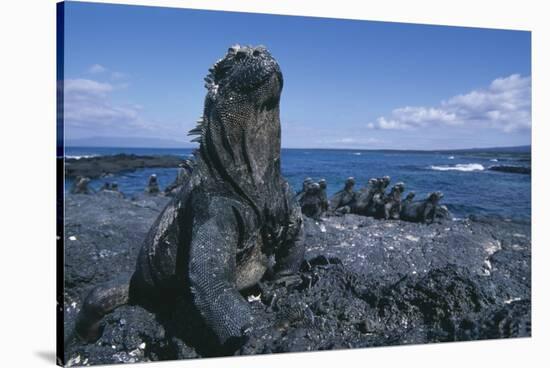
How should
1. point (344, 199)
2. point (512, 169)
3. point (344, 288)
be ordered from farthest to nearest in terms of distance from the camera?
point (344, 199), point (512, 169), point (344, 288)

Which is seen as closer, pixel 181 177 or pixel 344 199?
pixel 181 177

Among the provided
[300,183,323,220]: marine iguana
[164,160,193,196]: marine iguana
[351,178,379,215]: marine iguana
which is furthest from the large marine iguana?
[351,178,379,215]: marine iguana

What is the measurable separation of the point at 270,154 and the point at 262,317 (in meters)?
1.19

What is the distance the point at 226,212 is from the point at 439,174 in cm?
265

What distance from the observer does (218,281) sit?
15.2 ft

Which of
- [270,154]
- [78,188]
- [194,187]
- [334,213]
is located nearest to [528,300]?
[334,213]

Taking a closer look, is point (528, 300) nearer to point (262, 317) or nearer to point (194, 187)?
point (262, 317)

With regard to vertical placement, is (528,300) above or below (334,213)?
below

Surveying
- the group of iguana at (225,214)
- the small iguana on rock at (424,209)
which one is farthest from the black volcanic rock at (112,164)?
the small iguana on rock at (424,209)

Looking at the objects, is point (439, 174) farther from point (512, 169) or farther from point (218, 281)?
point (218, 281)

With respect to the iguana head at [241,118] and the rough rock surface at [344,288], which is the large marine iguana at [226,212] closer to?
the iguana head at [241,118]

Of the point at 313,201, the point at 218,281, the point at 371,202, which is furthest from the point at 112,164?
the point at 371,202

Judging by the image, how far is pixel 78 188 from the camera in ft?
17.3

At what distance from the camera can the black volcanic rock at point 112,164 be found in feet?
16.7
